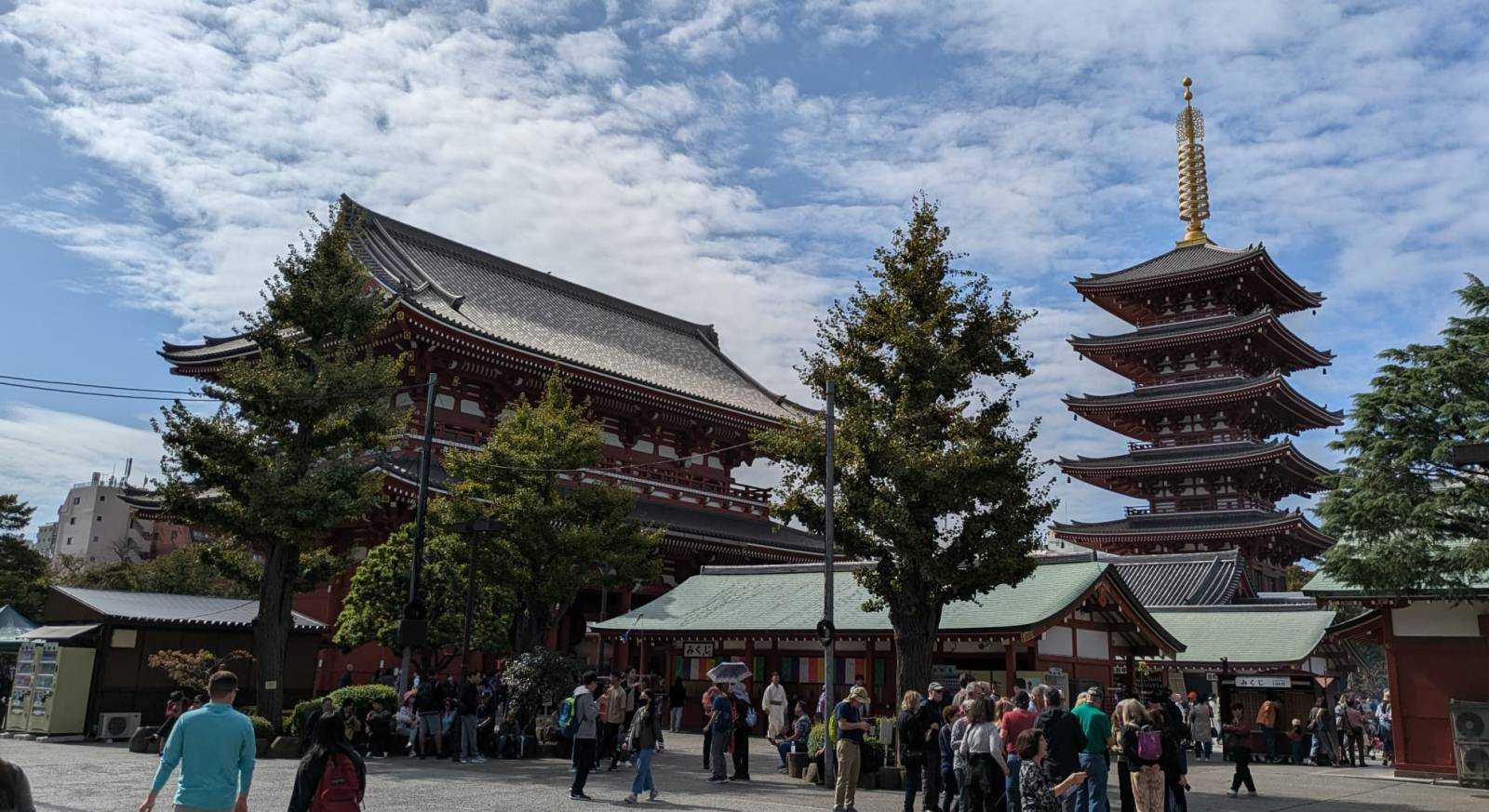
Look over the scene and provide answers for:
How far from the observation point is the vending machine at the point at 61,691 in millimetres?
21828

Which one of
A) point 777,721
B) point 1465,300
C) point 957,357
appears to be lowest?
point 777,721

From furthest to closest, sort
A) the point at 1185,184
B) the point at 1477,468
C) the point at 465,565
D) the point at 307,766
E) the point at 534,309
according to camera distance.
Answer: the point at 1185,184 < the point at 534,309 < the point at 465,565 < the point at 1477,468 < the point at 307,766

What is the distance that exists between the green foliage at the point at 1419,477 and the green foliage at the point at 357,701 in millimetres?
18058

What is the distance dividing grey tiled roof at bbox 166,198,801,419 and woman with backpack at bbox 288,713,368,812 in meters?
24.7

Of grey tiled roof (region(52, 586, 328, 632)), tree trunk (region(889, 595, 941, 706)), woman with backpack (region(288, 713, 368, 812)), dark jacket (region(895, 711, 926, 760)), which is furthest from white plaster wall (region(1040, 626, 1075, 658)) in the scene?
woman with backpack (region(288, 713, 368, 812))

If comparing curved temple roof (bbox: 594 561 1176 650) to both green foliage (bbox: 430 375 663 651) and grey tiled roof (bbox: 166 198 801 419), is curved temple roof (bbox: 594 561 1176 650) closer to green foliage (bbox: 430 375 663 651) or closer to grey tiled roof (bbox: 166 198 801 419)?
green foliage (bbox: 430 375 663 651)

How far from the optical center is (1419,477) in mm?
18594

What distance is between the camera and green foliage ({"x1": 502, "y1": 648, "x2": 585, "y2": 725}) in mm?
21500

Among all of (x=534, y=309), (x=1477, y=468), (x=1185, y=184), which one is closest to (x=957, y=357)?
(x=1477, y=468)

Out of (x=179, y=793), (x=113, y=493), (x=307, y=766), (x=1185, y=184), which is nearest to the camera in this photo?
(x=179, y=793)

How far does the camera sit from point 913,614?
19.2 meters

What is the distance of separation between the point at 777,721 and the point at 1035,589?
6758mm

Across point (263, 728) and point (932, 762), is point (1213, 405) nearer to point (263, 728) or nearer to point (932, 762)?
point (932, 762)

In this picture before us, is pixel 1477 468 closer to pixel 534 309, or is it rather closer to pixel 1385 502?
pixel 1385 502
